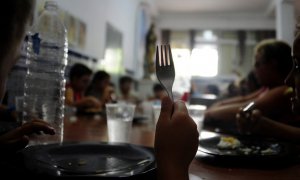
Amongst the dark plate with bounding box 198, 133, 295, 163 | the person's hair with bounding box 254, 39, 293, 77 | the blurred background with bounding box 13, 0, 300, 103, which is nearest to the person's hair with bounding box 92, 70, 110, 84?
the blurred background with bounding box 13, 0, 300, 103

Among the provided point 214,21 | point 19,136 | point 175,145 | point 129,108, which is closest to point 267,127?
point 129,108

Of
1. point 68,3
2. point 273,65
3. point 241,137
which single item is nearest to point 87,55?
point 68,3

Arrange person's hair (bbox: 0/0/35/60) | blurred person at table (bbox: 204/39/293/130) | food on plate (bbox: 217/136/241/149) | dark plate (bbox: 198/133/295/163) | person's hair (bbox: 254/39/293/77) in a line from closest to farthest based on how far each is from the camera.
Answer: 1. person's hair (bbox: 0/0/35/60)
2. dark plate (bbox: 198/133/295/163)
3. food on plate (bbox: 217/136/241/149)
4. blurred person at table (bbox: 204/39/293/130)
5. person's hair (bbox: 254/39/293/77)

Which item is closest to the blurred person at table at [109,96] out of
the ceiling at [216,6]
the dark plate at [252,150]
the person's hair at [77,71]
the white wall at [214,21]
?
the person's hair at [77,71]

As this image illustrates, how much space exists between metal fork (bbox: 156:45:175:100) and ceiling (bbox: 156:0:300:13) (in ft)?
18.3

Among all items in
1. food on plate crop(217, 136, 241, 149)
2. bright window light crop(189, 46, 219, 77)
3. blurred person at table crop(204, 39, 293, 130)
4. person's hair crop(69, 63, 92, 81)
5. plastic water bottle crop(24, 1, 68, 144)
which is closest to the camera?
food on plate crop(217, 136, 241, 149)

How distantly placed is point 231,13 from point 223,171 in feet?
22.2

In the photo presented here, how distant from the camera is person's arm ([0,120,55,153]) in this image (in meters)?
0.56

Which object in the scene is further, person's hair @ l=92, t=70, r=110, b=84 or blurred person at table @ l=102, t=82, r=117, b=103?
person's hair @ l=92, t=70, r=110, b=84

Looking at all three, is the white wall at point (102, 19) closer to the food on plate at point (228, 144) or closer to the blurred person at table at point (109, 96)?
the blurred person at table at point (109, 96)

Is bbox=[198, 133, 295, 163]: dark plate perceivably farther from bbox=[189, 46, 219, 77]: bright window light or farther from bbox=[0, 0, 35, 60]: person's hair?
bbox=[189, 46, 219, 77]: bright window light

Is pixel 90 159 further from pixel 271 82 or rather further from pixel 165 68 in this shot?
pixel 271 82

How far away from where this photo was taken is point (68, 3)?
2381 mm

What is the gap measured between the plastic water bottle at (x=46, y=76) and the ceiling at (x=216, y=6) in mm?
5249
